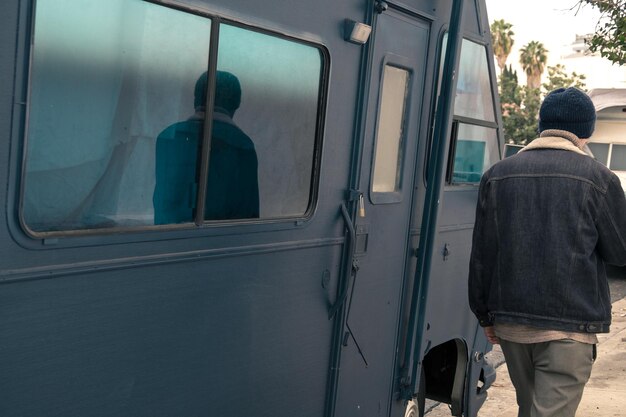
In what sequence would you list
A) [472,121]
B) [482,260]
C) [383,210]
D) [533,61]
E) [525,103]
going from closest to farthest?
[482,260] < [383,210] < [472,121] < [525,103] < [533,61]

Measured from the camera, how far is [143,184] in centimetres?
283

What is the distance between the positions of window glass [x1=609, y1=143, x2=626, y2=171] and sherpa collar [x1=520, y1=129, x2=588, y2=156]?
12442 mm

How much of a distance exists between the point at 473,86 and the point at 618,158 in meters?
11.4

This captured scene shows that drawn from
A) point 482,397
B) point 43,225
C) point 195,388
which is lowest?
point 482,397

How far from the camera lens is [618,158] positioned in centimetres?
1555

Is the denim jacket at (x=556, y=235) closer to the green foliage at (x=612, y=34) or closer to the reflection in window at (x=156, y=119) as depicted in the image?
the reflection in window at (x=156, y=119)

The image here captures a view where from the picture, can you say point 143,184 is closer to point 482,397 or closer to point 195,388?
point 195,388

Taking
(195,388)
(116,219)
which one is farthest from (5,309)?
(195,388)

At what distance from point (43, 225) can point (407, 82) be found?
2245mm

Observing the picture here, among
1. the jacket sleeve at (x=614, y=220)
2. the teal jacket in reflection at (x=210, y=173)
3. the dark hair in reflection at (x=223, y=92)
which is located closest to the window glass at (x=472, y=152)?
the jacket sleeve at (x=614, y=220)

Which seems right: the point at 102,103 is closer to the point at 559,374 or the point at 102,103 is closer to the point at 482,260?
the point at 482,260

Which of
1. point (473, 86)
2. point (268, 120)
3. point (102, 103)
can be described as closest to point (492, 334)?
point (268, 120)

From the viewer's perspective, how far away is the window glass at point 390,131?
4.09 meters

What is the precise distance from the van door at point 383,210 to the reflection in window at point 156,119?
49 cm
